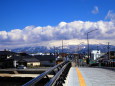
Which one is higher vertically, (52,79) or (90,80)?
(52,79)

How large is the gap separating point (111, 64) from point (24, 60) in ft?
230

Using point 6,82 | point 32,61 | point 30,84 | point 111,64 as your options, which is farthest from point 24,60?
point 30,84

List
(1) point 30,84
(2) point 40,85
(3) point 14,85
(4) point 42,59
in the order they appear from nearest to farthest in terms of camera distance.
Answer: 1. (1) point 30,84
2. (2) point 40,85
3. (3) point 14,85
4. (4) point 42,59

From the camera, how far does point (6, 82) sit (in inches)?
848

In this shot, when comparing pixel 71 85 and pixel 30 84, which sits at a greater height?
pixel 30 84

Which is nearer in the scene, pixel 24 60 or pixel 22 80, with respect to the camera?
pixel 22 80

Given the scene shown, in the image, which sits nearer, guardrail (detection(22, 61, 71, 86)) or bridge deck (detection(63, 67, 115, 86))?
guardrail (detection(22, 61, 71, 86))

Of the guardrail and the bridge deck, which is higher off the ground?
the guardrail

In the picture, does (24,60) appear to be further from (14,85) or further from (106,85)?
(106,85)

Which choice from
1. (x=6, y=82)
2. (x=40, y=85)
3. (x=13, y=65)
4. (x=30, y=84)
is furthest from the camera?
(x=13, y=65)

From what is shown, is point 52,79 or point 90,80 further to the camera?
point 90,80

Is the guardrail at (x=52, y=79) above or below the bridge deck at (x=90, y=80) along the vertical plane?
above

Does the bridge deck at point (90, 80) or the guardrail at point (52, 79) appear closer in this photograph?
the guardrail at point (52, 79)

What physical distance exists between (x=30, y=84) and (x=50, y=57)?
426 ft
